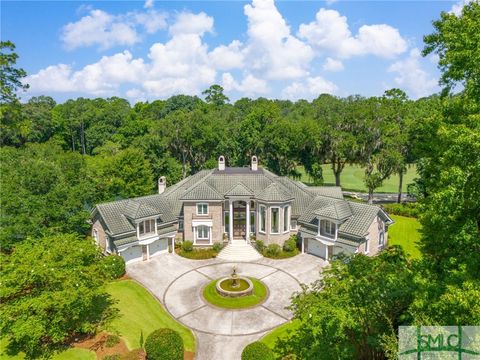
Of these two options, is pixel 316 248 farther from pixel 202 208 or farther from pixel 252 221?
pixel 202 208

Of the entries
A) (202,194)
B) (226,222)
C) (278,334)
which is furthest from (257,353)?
(226,222)

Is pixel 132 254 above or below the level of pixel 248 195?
below

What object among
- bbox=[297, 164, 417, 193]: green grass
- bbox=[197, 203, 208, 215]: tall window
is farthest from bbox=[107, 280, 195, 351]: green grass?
bbox=[297, 164, 417, 193]: green grass

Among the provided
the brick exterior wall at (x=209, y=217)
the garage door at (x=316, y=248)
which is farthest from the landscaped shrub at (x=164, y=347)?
the garage door at (x=316, y=248)

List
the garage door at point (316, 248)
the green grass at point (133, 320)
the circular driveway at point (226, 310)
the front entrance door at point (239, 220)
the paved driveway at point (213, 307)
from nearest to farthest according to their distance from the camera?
the green grass at point (133, 320) < the paved driveway at point (213, 307) < the circular driveway at point (226, 310) < the garage door at point (316, 248) < the front entrance door at point (239, 220)

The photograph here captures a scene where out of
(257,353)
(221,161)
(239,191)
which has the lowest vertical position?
(257,353)

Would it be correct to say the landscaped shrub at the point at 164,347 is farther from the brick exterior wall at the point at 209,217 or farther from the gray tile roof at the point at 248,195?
the brick exterior wall at the point at 209,217

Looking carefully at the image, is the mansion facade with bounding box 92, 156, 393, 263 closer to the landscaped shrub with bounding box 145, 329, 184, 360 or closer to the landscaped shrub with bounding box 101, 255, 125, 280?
the landscaped shrub with bounding box 101, 255, 125, 280
